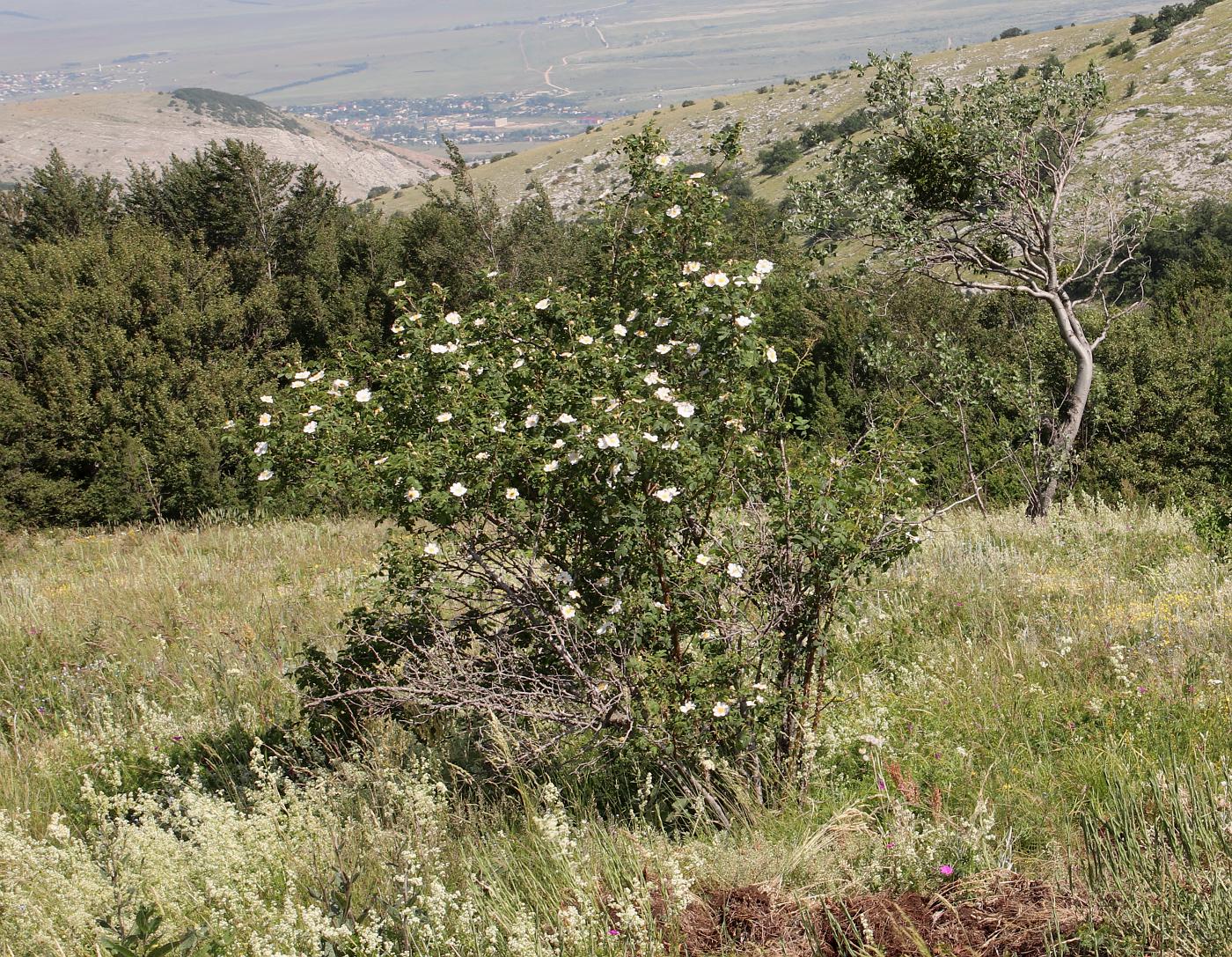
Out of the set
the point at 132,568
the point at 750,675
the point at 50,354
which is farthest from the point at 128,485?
the point at 750,675

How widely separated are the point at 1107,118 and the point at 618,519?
41.0 meters

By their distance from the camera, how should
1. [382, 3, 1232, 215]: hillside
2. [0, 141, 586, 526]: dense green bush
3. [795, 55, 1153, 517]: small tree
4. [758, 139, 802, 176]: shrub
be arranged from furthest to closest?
[758, 139, 802, 176]: shrub → [382, 3, 1232, 215]: hillside → [0, 141, 586, 526]: dense green bush → [795, 55, 1153, 517]: small tree

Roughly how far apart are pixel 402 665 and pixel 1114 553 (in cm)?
619

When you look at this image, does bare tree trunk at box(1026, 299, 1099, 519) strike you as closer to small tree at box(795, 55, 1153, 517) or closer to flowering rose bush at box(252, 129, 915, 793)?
small tree at box(795, 55, 1153, 517)

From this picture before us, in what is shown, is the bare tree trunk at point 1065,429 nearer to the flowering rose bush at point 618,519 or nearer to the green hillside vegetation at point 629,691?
the green hillside vegetation at point 629,691

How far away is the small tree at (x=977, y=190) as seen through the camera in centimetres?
1139

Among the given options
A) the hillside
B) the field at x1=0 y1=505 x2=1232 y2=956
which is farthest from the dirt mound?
the hillside

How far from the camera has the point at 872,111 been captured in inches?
479

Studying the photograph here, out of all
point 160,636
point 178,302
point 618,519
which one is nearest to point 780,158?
point 178,302

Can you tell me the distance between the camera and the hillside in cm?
6819

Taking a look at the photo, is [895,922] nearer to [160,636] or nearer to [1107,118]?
[160,636]

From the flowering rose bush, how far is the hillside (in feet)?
Answer: 51.1

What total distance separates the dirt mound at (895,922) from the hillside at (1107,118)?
17043mm

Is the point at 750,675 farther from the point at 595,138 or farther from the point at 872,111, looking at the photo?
the point at 595,138
